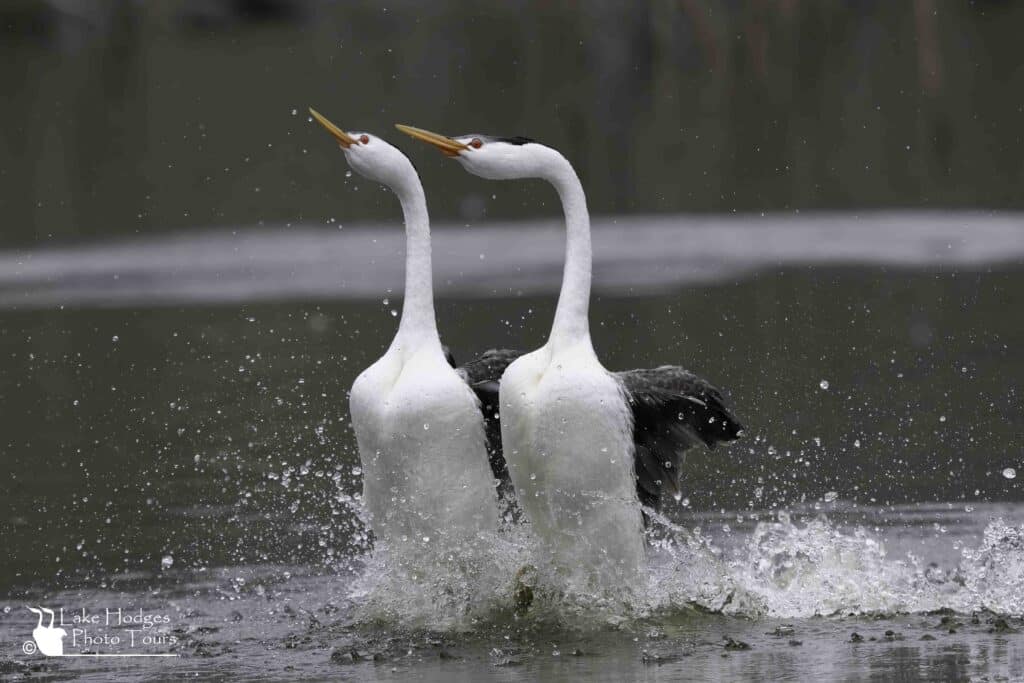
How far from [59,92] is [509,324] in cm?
1632

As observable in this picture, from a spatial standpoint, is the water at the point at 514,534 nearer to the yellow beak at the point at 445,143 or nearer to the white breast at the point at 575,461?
the white breast at the point at 575,461

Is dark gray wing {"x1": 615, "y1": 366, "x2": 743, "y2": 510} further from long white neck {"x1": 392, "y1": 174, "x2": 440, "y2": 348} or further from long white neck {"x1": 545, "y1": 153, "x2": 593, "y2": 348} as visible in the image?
long white neck {"x1": 392, "y1": 174, "x2": 440, "y2": 348}

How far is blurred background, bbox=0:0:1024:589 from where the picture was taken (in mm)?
10336

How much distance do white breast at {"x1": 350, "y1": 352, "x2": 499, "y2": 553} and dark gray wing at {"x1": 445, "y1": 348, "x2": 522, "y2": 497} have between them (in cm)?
16

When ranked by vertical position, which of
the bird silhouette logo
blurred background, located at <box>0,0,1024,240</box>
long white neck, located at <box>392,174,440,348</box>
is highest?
blurred background, located at <box>0,0,1024,240</box>

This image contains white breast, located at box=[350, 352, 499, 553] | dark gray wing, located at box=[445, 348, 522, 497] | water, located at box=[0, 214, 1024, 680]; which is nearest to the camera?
water, located at box=[0, 214, 1024, 680]

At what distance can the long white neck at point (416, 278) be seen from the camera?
8141 mm

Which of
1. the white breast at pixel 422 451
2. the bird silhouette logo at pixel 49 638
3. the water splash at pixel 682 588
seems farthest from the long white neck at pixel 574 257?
the bird silhouette logo at pixel 49 638

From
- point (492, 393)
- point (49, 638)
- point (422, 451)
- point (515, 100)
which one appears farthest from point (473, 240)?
point (49, 638)

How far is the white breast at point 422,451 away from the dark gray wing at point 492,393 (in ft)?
0.53

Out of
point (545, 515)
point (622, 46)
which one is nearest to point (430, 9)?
point (622, 46)

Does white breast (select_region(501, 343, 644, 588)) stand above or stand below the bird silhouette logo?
above

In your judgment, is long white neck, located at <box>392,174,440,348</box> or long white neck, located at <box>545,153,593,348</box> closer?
long white neck, located at <box>545,153,593,348</box>

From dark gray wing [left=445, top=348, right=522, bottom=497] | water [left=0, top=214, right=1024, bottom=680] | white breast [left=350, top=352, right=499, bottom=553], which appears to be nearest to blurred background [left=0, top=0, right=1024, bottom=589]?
water [left=0, top=214, right=1024, bottom=680]
